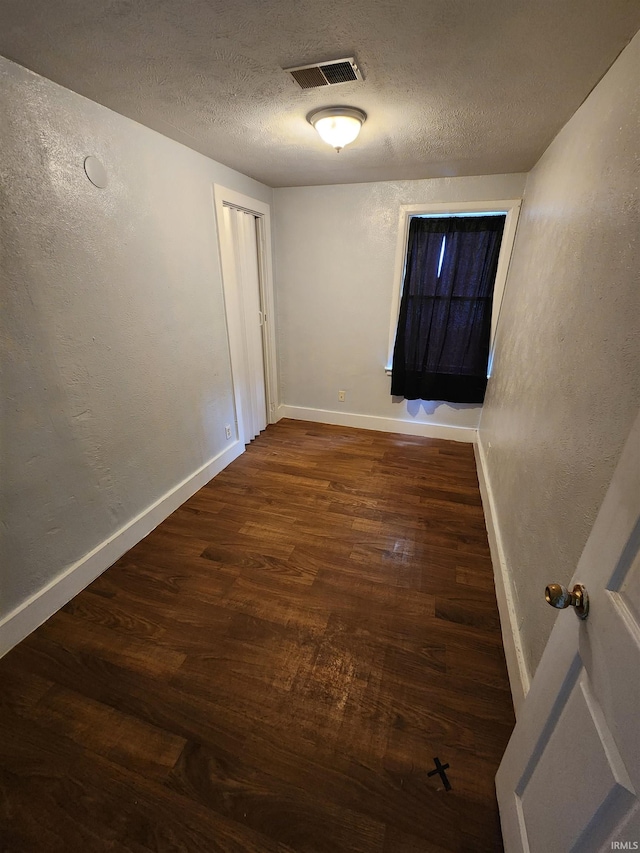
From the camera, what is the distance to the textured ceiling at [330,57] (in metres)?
1.01

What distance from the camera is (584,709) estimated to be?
0.67 meters

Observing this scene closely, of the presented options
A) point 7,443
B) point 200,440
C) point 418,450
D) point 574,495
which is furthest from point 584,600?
point 418,450

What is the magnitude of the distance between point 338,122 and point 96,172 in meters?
1.16

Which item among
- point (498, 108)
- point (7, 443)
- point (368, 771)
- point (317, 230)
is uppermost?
point (498, 108)

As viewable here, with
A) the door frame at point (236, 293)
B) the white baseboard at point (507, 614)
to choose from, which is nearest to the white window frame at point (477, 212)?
the door frame at point (236, 293)

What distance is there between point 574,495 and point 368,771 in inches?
44.6

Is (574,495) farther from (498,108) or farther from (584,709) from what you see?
(498,108)

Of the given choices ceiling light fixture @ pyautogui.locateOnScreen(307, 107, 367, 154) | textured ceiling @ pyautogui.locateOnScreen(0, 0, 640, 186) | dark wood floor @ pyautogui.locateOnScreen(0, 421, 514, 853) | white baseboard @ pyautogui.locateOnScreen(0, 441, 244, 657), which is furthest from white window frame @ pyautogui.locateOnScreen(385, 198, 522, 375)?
white baseboard @ pyautogui.locateOnScreen(0, 441, 244, 657)

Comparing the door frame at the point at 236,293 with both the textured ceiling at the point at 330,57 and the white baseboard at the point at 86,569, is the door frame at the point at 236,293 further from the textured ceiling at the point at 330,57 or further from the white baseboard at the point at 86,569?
the white baseboard at the point at 86,569

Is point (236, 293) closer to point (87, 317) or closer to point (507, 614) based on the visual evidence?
point (87, 317)

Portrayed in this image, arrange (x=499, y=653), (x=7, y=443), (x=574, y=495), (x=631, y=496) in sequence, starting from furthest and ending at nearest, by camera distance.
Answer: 1. (x=499, y=653)
2. (x=7, y=443)
3. (x=574, y=495)
4. (x=631, y=496)

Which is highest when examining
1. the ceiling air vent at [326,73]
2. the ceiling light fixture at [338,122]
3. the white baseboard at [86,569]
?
the ceiling air vent at [326,73]

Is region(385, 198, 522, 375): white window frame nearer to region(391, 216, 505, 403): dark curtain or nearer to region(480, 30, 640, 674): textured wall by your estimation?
region(391, 216, 505, 403): dark curtain

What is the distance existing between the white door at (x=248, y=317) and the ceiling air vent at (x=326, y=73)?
1.41 metres
